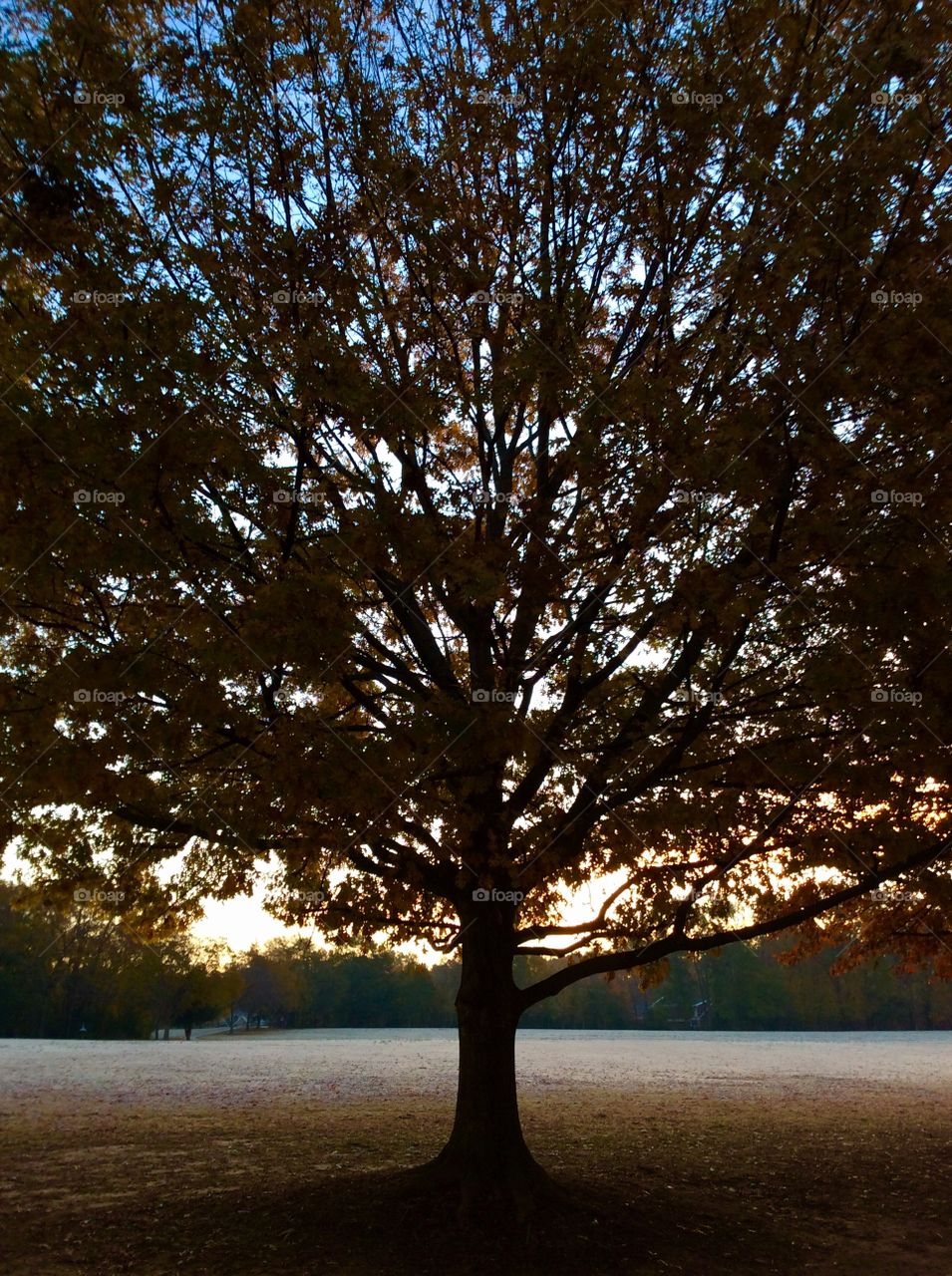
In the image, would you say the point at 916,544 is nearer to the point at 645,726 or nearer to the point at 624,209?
the point at 645,726

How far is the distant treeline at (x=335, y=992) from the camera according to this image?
63.2 meters

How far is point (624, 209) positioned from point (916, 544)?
13.9ft

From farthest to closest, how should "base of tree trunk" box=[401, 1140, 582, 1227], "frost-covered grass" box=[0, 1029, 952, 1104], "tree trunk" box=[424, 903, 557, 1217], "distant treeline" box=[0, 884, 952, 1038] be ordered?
"distant treeline" box=[0, 884, 952, 1038] < "frost-covered grass" box=[0, 1029, 952, 1104] < "tree trunk" box=[424, 903, 557, 1217] < "base of tree trunk" box=[401, 1140, 582, 1227]

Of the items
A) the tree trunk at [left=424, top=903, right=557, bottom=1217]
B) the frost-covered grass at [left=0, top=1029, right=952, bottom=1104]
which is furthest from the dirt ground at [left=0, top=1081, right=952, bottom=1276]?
the frost-covered grass at [left=0, top=1029, right=952, bottom=1104]

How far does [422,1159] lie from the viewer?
10.9 meters

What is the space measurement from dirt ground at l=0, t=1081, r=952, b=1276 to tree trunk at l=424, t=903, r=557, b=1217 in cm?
42

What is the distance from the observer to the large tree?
6648 mm

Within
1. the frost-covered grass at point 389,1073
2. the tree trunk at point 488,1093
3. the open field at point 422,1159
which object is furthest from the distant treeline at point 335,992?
the tree trunk at point 488,1093

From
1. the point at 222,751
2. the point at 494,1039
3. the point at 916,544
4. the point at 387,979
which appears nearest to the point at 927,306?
the point at 916,544

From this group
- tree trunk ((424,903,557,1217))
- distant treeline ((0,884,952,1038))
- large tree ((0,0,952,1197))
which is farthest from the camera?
distant treeline ((0,884,952,1038))

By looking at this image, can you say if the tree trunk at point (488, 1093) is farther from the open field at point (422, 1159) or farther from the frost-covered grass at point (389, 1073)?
the frost-covered grass at point (389, 1073)

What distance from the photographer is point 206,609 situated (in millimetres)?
6887

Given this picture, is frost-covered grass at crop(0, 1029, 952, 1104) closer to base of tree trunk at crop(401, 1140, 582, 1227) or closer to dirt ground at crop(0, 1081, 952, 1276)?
dirt ground at crop(0, 1081, 952, 1276)

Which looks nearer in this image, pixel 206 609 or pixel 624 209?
pixel 206 609
